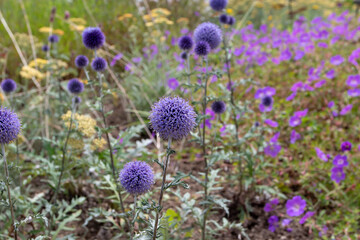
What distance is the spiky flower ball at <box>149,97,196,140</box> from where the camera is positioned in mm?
1451

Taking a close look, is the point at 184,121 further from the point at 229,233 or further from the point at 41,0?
the point at 41,0

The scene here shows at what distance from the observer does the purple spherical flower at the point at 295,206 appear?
102 inches

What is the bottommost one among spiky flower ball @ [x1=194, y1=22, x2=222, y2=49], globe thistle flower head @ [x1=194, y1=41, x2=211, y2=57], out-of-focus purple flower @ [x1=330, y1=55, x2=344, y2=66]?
out-of-focus purple flower @ [x1=330, y1=55, x2=344, y2=66]

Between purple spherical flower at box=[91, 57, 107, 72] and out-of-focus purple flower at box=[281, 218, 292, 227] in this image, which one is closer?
purple spherical flower at box=[91, 57, 107, 72]

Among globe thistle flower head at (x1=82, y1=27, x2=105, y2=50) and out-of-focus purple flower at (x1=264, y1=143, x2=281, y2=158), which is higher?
globe thistle flower head at (x1=82, y1=27, x2=105, y2=50)

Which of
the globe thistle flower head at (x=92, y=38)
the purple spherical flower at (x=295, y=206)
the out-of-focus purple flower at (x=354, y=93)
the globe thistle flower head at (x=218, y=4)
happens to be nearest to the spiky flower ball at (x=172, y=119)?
the globe thistle flower head at (x=92, y=38)

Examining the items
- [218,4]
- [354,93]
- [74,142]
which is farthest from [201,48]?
[354,93]

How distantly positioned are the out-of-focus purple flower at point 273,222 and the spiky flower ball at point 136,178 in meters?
1.38

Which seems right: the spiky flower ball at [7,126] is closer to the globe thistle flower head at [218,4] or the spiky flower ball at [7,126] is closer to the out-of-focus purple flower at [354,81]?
the globe thistle flower head at [218,4]

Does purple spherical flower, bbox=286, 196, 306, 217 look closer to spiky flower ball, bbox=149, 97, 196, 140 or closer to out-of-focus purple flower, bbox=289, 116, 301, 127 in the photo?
out-of-focus purple flower, bbox=289, 116, 301, 127

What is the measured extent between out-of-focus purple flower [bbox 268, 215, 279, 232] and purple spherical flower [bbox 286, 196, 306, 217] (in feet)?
0.36

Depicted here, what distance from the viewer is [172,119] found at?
1456 mm

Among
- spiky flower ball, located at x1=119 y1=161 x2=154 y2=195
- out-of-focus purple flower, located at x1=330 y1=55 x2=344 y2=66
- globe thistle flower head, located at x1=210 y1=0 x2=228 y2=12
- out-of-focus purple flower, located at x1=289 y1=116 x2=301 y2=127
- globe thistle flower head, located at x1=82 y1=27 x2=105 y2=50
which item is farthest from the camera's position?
out-of-focus purple flower, located at x1=330 y1=55 x2=344 y2=66

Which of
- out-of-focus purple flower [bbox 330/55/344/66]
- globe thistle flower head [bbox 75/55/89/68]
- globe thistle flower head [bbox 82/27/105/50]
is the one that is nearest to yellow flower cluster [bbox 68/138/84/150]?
globe thistle flower head [bbox 75/55/89/68]
